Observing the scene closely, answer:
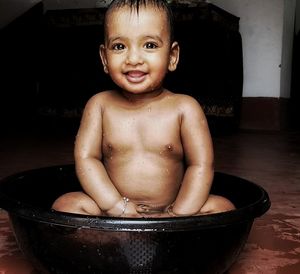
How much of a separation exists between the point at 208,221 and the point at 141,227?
0.32ft

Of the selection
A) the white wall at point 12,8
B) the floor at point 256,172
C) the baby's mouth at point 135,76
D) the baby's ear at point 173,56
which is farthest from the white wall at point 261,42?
the baby's mouth at point 135,76

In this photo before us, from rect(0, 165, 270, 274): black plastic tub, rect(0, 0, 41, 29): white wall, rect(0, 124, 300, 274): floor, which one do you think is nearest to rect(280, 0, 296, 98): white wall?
rect(0, 124, 300, 274): floor

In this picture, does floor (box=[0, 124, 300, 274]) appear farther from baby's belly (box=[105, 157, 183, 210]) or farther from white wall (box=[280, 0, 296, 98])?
white wall (box=[280, 0, 296, 98])

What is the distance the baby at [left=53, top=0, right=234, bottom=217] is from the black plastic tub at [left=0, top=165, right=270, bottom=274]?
151 millimetres

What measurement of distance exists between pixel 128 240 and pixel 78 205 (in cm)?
24

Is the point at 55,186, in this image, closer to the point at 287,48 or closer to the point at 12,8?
the point at 287,48

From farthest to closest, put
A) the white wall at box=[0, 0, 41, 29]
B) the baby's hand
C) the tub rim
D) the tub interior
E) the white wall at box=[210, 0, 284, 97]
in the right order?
the white wall at box=[0, 0, 41, 29], the white wall at box=[210, 0, 284, 97], the tub interior, the baby's hand, the tub rim

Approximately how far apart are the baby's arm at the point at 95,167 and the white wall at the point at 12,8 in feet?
10.9

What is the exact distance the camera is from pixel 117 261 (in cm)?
74

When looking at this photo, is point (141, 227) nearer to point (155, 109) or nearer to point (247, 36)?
point (155, 109)

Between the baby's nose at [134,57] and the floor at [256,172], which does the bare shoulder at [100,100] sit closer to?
the baby's nose at [134,57]

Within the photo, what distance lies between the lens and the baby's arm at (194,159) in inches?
37.3

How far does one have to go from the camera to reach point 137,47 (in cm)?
94

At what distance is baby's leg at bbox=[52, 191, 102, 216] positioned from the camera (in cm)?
93
